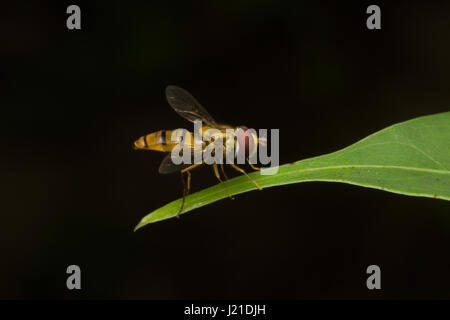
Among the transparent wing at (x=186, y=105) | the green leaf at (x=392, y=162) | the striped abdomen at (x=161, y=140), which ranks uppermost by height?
the transparent wing at (x=186, y=105)

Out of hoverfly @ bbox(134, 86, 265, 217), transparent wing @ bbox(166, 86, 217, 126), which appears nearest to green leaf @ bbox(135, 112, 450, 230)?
hoverfly @ bbox(134, 86, 265, 217)

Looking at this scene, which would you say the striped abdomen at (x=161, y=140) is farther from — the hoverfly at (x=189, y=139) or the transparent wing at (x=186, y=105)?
the transparent wing at (x=186, y=105)

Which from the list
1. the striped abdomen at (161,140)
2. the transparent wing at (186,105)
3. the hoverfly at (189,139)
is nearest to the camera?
the hoverfly at (189,139)


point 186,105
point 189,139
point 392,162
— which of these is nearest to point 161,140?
point 189,139

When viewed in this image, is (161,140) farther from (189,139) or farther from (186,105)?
(186,105)

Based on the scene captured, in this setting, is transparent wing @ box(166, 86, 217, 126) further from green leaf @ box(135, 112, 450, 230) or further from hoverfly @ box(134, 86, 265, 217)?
green leaf @ box(135, 112, 450, 230)

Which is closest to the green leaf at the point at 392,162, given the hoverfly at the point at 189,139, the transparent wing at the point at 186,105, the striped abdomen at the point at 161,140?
the hoverfly at the point at 189,139
